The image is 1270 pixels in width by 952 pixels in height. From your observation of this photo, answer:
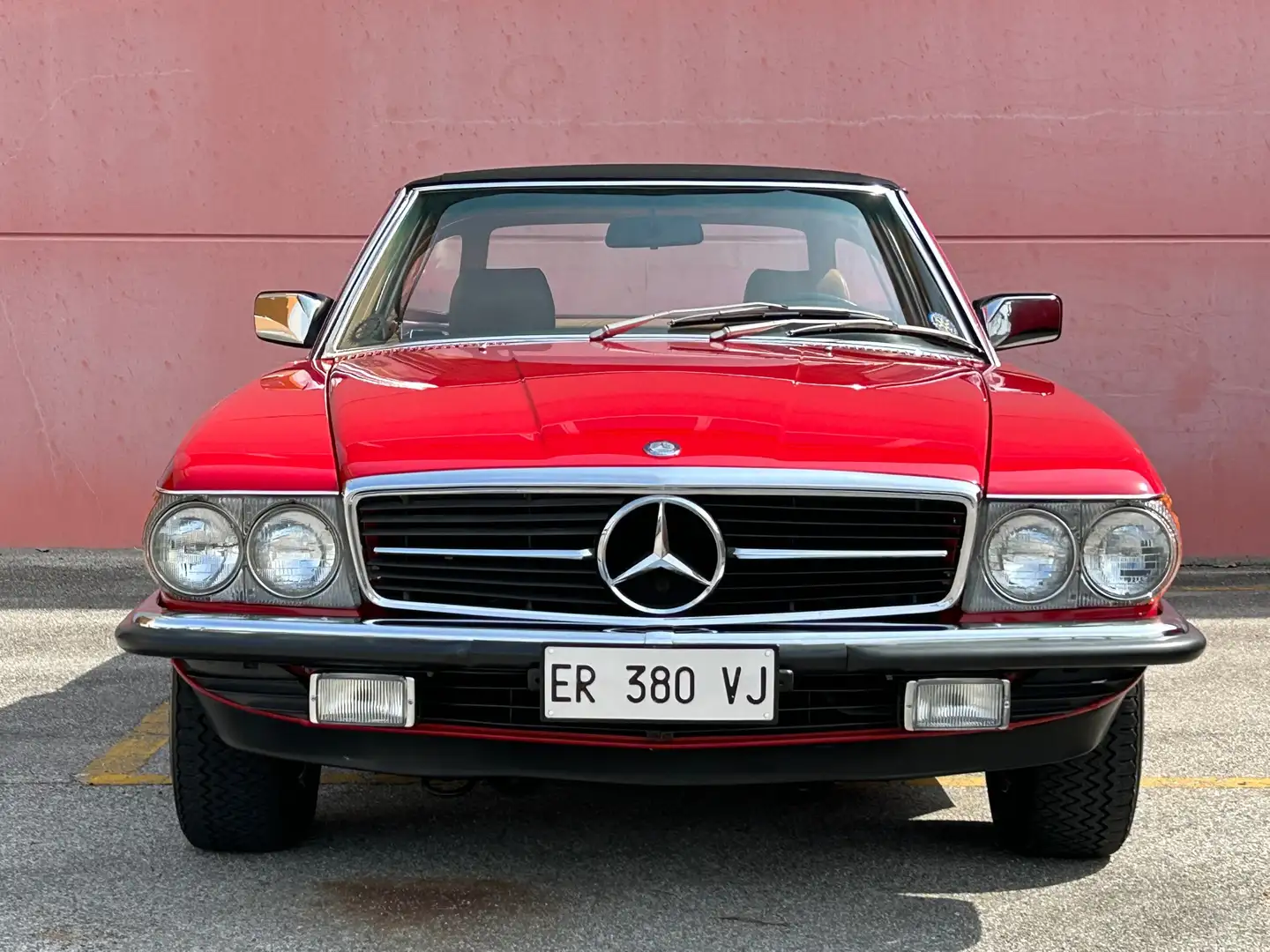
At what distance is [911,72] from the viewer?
861cm

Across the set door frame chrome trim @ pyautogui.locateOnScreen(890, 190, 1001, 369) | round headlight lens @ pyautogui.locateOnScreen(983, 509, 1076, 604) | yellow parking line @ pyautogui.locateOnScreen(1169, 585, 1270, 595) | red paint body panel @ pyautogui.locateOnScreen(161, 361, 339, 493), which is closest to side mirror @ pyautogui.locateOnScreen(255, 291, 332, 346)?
red paint body panel @ pyautogui.locateOnScreen(161, 361, 339, 493)

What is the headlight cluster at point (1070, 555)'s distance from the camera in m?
3.20

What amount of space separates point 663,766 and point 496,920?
477mm

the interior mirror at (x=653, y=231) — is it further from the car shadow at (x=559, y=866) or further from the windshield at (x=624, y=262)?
the car shadow at (x=559, y=866)

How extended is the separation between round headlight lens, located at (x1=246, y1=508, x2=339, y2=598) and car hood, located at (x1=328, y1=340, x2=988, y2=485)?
0.12 meters

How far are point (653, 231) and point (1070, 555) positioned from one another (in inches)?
70.9

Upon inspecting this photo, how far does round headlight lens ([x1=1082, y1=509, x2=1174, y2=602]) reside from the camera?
127 inches

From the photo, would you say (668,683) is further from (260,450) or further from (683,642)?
(260,450)

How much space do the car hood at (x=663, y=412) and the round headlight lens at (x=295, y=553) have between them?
12 cm

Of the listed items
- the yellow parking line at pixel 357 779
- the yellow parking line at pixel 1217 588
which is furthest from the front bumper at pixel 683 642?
the yellow parking line at pixel 1217 588

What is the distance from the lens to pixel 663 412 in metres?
3.34

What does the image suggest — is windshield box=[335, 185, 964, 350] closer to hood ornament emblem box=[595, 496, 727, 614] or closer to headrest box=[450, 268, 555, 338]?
→ headrest box=[450, 268, 555, 338]

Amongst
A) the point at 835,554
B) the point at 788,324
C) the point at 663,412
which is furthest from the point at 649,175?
the point at 835,554

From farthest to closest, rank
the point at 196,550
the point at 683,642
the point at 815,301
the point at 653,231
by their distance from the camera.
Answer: the point at 653,231 < the point at 815,301 < the point at 196,550 < the point at 683,642
